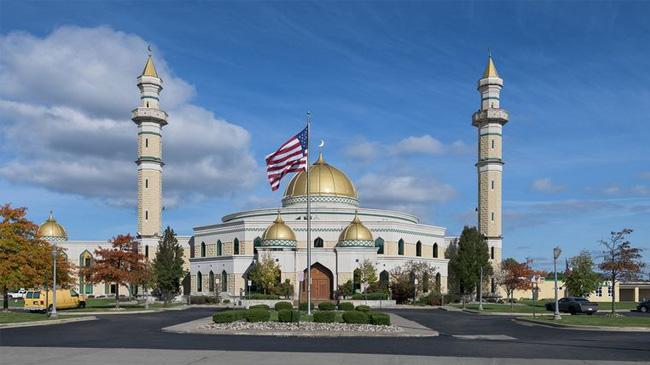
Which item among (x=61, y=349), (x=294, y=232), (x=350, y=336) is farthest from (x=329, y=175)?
(x=61, y=349)

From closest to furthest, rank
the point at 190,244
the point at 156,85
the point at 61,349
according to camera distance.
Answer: the point at 61,349 → the point at 156,85 → the point at 190,244

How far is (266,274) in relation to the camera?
217 ft

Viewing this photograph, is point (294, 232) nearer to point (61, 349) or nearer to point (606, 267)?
point (606, 267)

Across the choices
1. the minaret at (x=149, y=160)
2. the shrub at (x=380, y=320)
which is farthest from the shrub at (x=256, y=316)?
the minaret at (x=149, y=160)

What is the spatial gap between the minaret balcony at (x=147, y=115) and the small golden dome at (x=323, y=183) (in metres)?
16.1

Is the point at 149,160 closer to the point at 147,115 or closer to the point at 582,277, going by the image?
the point at 147,115

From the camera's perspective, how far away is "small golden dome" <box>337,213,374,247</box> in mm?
69375

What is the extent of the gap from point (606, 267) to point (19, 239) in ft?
115

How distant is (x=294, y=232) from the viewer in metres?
74.7

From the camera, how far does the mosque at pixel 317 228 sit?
229ft

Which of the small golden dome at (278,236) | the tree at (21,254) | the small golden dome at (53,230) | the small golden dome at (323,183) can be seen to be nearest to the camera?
the tree at (21,254)

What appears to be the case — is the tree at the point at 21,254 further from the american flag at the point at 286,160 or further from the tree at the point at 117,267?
the american flag at the point at 286,160

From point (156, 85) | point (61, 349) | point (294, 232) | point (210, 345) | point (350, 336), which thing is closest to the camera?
point (61, 349)

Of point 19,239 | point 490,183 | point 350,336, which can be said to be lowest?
point 350,336
